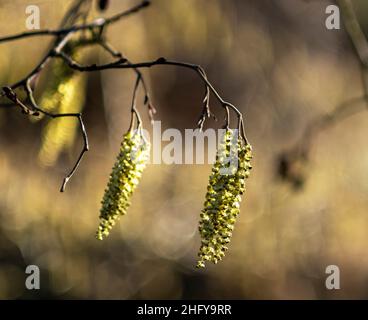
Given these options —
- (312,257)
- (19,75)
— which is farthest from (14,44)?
(312,257)

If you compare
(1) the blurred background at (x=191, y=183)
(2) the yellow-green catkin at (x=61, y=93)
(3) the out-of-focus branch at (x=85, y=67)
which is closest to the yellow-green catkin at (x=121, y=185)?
(3) the out-of-focus branch at (x=85, y=67)

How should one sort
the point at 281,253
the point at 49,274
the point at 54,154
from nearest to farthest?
the point at 54,154, the point at 49,274, the point at 281,253

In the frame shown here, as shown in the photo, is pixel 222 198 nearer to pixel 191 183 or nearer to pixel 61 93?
pixel 61 93

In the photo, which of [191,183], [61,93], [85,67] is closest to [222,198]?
[85,67]

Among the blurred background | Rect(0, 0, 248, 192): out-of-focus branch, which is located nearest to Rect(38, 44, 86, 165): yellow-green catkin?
Rect(0, 0, 248, 192): out-of-focus branch

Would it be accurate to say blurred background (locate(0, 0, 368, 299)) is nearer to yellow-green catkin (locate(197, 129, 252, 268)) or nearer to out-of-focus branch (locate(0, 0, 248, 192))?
out-of-focus branch (locate(0, 0, 248, 192))
